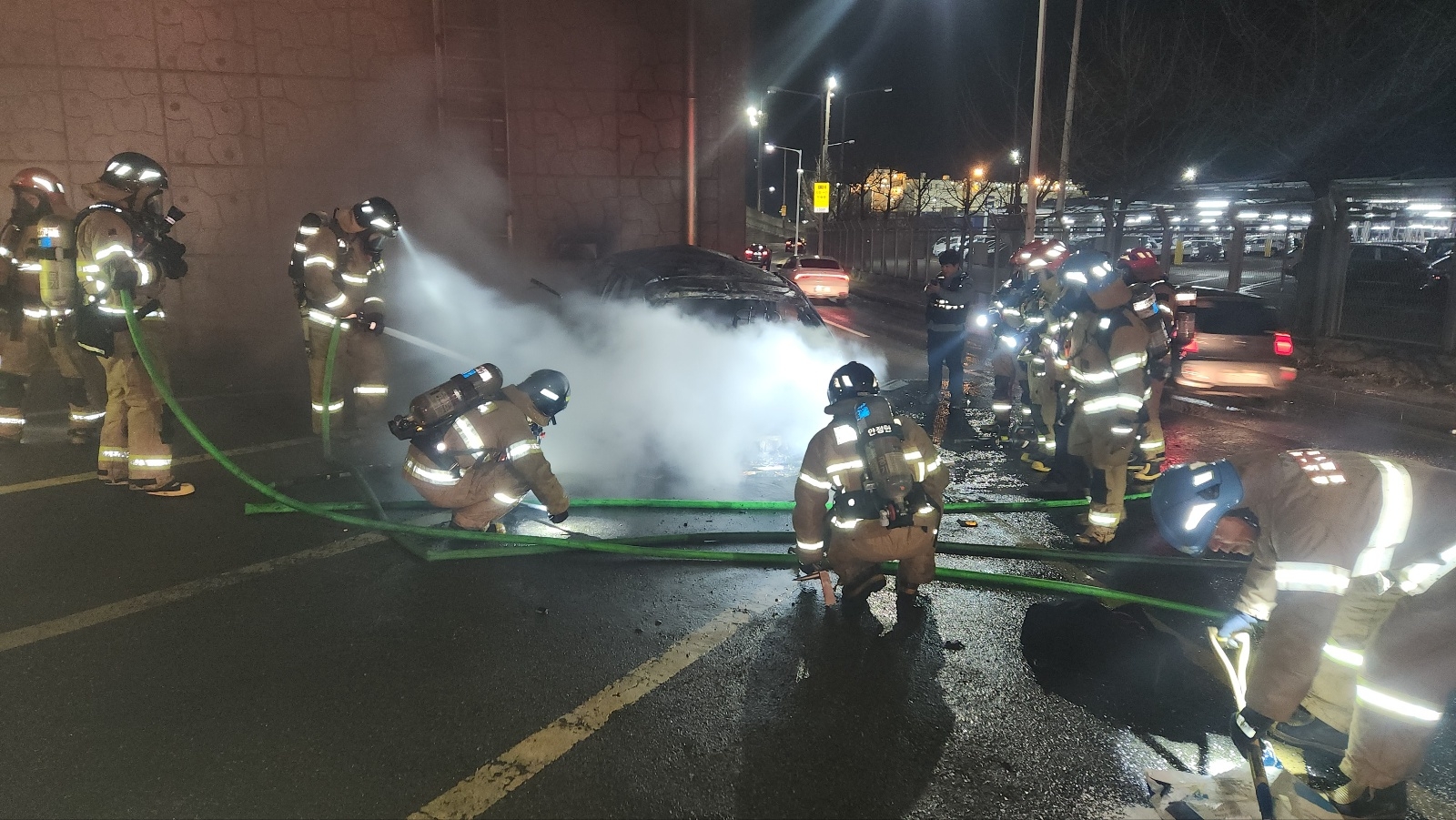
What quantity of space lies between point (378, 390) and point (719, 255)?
4285 mm

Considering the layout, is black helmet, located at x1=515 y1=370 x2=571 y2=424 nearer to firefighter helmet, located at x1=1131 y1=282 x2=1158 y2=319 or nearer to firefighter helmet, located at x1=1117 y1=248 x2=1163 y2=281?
firefighter helmet, located at x1=1131 y1=282 x2=1158 y2=319

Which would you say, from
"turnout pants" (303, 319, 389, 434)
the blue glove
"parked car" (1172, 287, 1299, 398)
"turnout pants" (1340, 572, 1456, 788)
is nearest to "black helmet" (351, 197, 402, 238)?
"turnout pants" (303, 319, 389, 434)

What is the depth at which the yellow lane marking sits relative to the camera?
12.6 feet

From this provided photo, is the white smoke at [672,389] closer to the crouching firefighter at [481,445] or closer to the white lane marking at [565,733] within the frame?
the crouching firefighter at [481,445]

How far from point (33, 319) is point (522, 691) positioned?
233 inches

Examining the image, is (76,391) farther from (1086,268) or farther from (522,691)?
(1086,268)

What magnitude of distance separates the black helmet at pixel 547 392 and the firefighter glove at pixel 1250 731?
358 cm

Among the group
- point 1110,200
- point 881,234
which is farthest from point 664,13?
point 881,234

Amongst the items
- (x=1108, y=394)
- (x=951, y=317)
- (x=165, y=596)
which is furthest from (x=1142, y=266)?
(x=165, y=596)

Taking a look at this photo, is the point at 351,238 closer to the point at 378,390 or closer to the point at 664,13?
the point at 378,390

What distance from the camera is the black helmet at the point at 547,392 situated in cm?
497

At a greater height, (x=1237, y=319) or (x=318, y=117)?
(x=318, y=117)

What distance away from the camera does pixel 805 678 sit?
144 inches

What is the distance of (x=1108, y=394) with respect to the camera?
17.6 feet
